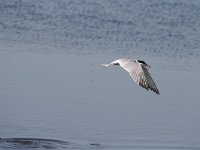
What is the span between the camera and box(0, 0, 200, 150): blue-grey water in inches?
565

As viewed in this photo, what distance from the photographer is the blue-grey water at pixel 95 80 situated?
1436 centimetres

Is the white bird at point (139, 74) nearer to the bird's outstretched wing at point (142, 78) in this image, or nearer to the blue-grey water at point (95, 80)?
the bird's outstretched wing at point (142, 78)

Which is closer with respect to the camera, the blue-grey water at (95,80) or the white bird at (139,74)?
the white bird at (139,74)

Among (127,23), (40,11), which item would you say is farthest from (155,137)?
(40,11)

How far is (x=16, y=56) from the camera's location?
19.1 meters

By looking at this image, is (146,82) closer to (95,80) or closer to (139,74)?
(139,74)

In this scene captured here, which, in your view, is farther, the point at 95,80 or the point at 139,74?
the point at 95,80

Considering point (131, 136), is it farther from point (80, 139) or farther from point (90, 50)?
point (90, 50)

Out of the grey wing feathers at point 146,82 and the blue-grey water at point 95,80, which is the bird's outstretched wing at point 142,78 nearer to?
the grey wing feathers at point 146,82

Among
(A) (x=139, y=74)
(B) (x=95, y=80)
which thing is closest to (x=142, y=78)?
(A) (x=139, y=74)

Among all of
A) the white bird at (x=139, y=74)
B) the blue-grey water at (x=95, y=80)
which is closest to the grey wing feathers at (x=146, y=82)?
the white bird at (x=139, y=74)

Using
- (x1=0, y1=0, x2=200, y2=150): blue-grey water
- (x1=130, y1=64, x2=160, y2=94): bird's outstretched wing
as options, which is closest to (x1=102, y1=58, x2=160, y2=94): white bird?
(x1=130, y1=64, x2=160, y2=94): bird's outstretched wing

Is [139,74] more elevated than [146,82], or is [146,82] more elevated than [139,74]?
[139,74]

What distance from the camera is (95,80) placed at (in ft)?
56.5
